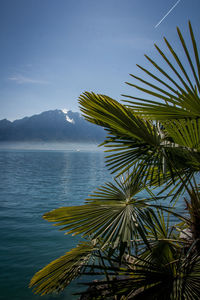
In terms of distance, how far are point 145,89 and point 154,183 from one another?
1333 mm

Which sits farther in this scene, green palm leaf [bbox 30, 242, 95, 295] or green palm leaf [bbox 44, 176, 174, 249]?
green palm leaf [bbox 30, 242, 95, 295]

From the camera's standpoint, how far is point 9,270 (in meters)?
5.51

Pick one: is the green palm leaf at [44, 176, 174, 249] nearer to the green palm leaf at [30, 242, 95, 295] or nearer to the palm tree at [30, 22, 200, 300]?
the palm tree at [30, 22, 200, 300]

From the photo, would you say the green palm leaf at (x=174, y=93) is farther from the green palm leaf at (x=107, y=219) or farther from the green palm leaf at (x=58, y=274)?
the green palm leaf at (x=58, y=274)

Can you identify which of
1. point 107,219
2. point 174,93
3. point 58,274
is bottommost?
point 58,274

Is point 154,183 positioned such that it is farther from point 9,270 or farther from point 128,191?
point 9,270

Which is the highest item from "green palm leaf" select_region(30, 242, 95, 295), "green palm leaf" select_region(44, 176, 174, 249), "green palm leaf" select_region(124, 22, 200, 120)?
"green palm leaf" select_region(124, 22, 200, 120)

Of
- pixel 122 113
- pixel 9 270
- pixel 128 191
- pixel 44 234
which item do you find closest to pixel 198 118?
pixel 122 113

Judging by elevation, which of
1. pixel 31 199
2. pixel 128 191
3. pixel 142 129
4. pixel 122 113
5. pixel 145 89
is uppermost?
pixel 145 89

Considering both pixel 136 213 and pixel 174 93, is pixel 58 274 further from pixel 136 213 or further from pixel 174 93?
pixel 174 93

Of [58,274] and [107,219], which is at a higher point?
[107,219]

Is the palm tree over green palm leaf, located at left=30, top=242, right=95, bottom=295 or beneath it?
over

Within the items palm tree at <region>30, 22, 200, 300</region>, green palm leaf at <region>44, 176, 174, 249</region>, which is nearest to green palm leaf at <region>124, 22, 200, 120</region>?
palm tree at <region>30, 22, 200, 300</region>

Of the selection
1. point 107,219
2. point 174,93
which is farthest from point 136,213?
point 174,93
